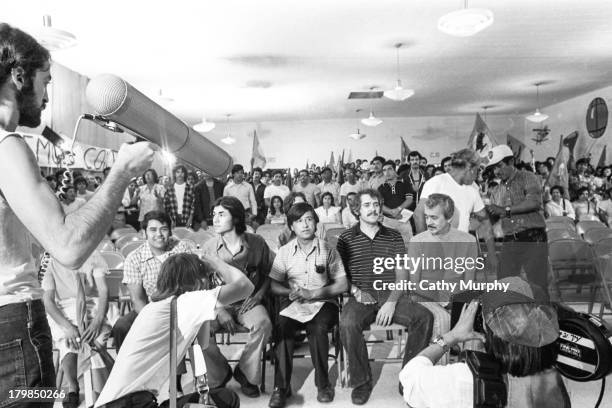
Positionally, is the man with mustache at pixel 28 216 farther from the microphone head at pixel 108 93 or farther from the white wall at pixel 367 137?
the white wall at pixel 367 137

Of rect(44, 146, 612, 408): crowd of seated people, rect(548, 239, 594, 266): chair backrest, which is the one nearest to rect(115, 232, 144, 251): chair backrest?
rect(44, 146, 612, 408): crowd of seated people

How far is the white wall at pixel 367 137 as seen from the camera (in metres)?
14.9

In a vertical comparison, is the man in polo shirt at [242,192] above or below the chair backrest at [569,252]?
above

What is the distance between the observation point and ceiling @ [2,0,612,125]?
211 inches

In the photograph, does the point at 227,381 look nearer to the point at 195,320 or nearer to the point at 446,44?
the point at 195,320

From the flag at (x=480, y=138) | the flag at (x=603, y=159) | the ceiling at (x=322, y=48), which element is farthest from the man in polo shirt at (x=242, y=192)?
the flag at (x=603, y=159)

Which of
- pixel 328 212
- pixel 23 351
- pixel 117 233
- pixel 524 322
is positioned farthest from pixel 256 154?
pixel 23 351

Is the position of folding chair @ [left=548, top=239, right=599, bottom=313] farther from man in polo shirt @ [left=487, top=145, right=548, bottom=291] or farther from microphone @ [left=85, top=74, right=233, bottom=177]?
microphone @ [left=85, top=74, right=233, bottom=177]

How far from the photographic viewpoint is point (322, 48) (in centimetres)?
704

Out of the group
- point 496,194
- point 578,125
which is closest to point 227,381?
point 496,194

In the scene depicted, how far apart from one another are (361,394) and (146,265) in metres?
1.50

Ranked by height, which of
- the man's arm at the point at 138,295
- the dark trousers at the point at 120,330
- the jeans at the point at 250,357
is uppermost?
the man's arm at the point at 138,295

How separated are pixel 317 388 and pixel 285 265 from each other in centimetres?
80

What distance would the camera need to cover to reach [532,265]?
3.75 meters
